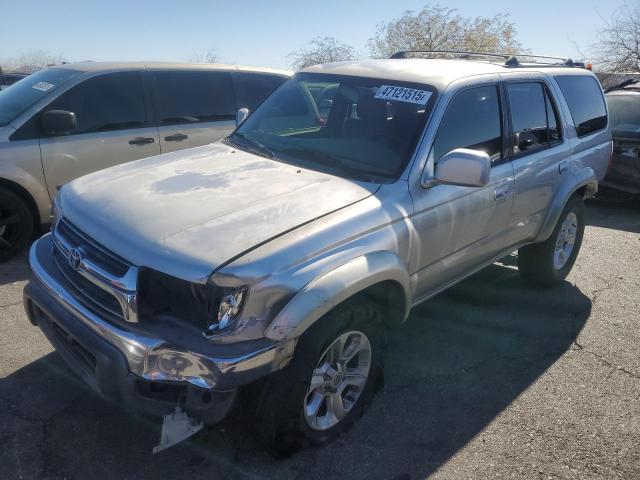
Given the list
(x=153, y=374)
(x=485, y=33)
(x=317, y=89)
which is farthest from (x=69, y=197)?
(x=485, y=33)

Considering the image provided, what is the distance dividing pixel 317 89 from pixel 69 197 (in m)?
1.84

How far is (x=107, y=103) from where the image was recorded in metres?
5.43

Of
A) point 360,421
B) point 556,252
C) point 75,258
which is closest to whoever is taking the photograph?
point 75,258

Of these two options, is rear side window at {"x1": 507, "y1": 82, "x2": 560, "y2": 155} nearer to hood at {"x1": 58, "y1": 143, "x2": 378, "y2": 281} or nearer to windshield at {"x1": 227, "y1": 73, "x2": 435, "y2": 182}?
windshield at {"x1": 227, "y1": 73, "x2": 435, "y2": 182}

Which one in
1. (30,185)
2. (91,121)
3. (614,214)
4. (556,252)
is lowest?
(614,214)

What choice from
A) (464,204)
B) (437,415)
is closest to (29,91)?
(464,204)

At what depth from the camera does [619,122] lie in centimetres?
Result: 780

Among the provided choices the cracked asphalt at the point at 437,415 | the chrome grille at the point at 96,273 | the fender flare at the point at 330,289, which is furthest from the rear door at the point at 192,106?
the fender flare at the point at 330,289

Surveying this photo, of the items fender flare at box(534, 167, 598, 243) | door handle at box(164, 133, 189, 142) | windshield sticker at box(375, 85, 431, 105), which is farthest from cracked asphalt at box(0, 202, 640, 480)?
door handle at box(164, 133, 189, 142)

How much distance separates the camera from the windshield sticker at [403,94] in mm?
3342

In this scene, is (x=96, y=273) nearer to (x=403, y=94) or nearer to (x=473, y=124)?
(x=403, y=94)

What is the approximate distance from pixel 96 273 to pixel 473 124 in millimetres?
2420

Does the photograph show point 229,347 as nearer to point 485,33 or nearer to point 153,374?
point 153,374

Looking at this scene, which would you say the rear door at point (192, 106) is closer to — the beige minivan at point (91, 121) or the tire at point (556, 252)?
the beige minivan at point (91, 121)
